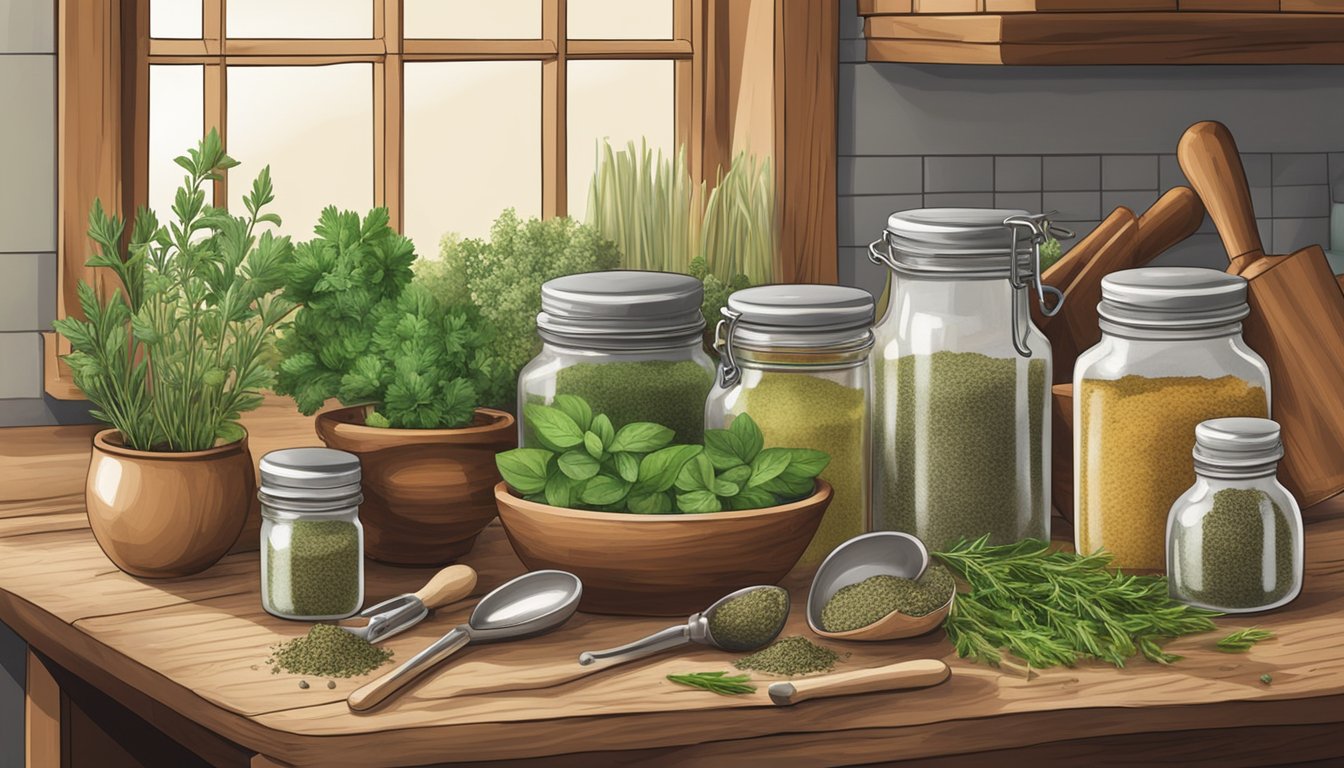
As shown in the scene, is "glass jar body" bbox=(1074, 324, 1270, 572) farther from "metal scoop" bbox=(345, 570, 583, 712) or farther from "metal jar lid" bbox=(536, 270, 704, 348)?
"metal scoop" bbox=(345, 570, 583, 712)

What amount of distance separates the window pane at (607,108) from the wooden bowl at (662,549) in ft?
2.78

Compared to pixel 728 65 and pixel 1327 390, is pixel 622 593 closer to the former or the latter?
pixel 1327 390

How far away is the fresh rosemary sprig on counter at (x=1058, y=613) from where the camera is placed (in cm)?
135

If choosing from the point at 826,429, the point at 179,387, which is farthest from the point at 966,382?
the point at 179,387

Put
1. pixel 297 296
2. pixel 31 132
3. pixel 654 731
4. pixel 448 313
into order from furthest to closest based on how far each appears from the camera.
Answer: pixel 31 132
pixel 448 313
pixel 297 296
pixel 654 731

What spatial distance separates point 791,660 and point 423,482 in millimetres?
456

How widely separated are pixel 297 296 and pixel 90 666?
42cm

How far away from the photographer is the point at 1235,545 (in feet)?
4.67

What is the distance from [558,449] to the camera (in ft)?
4.76

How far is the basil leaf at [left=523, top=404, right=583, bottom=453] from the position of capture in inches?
56.1

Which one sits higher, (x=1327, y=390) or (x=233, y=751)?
(x=1327, y=390)

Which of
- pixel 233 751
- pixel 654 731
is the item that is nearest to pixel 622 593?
pixel 654 731

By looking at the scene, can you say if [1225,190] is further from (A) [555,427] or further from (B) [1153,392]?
(A) [555,427]

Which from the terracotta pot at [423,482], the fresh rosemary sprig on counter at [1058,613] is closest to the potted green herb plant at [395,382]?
the terracotta pot at [423,482]
